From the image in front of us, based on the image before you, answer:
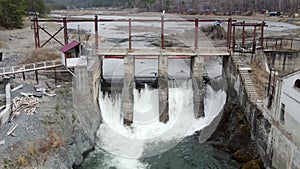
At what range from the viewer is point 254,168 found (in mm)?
22453

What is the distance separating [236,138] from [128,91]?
11976mm

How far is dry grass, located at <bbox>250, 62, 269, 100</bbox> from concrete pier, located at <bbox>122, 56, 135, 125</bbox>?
12015 millimetres

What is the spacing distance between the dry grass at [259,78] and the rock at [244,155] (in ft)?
15.0

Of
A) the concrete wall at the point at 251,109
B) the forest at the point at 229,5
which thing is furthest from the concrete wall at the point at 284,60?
the forest at the point at 229,5

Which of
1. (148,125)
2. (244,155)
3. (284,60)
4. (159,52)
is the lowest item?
(244,155)

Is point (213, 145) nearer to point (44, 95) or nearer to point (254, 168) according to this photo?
point (254, 168)

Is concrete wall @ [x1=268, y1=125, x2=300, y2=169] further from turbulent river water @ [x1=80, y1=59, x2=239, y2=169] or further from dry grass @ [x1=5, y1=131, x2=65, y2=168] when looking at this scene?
dry grass @ [x1=5, y1=131, x2=65, y2=168]

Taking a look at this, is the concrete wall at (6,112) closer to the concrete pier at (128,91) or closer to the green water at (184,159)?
the green water at (184,159)

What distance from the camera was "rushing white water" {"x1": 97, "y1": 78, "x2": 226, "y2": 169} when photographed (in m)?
27.3

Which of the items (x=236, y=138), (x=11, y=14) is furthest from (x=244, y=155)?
(x=11, y=14)

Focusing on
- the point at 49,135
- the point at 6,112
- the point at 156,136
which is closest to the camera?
the point at 49,135

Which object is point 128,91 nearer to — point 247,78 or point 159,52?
point 159,52

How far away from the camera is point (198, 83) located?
33938 millimetres

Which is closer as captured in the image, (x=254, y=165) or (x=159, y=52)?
(x=254, y=165)
